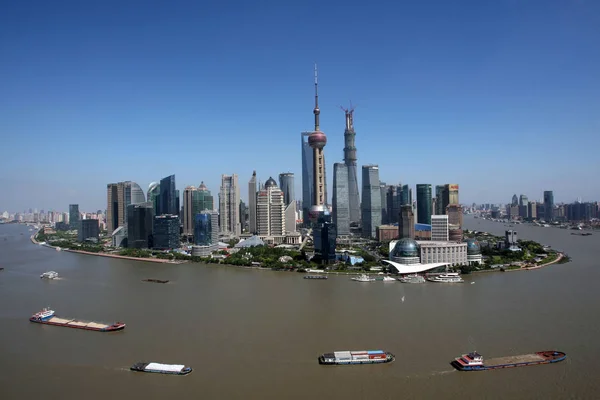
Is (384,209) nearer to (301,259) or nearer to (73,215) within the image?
(301,259)

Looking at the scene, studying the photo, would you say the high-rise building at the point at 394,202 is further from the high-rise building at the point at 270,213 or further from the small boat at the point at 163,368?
the small boat at the point at 163,368

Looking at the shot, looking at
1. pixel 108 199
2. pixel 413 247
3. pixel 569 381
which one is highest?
pixel 108 199

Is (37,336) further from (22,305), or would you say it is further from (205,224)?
(205,224)

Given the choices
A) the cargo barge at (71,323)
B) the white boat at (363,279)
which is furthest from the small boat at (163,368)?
the white boat at (363,279)

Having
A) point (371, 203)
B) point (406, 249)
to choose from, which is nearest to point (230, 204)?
point (371, 203)

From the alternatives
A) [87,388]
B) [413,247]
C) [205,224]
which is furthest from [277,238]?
[87,388]
